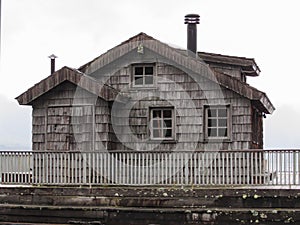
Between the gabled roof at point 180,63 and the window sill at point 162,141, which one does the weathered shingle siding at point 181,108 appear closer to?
the window sill at point 162,141

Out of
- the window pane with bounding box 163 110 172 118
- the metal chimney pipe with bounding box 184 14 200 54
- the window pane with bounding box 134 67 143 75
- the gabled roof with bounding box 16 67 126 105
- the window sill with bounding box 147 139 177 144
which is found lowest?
the window sill with bounding box 147 139 177 144

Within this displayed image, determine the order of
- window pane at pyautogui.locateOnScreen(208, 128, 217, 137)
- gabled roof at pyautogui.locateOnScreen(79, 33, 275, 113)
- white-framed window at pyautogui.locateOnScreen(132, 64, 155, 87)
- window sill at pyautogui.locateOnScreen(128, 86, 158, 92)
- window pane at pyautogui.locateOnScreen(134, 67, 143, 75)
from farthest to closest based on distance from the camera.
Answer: window pane at pyautogui.locateOnScreen(134, 67, 143, 75)
white-framed window at pyautogui.locateOnScreen(132, 64, 155, 87)
window sill at pyautogui.locateOnScreen(128, 86, 158, 92)
window pane at pyautogui.locateOnScreen(208, 128, 217, 137)
gabled roof at pyautogui.locateOnScreen(79, 33, 275, 113)

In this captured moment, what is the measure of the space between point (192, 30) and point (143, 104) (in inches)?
151

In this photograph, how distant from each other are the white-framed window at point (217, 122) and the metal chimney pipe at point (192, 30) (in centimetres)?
309

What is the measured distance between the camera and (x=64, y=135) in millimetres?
18484

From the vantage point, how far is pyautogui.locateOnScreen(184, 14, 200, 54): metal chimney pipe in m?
20.9

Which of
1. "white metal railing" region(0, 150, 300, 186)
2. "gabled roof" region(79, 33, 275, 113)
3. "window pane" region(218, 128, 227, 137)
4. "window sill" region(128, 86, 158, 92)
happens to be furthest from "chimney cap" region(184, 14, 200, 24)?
"white metal railing" region(0, 150, 300, 186)

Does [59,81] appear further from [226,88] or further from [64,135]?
[226,88]

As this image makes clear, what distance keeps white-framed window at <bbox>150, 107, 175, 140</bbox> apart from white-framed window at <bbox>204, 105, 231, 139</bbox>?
3.65ft

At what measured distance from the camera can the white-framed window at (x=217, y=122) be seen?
59.6 ft

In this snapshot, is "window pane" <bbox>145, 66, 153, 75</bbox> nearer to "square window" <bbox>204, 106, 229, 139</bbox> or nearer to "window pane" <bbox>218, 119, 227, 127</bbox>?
"square window" <bbox>204, 106, 229, 139</bbox>

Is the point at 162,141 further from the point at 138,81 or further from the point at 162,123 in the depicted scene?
the point at 138,81

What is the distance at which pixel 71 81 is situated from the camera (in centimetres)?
1822

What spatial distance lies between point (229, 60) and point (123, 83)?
415 cm
